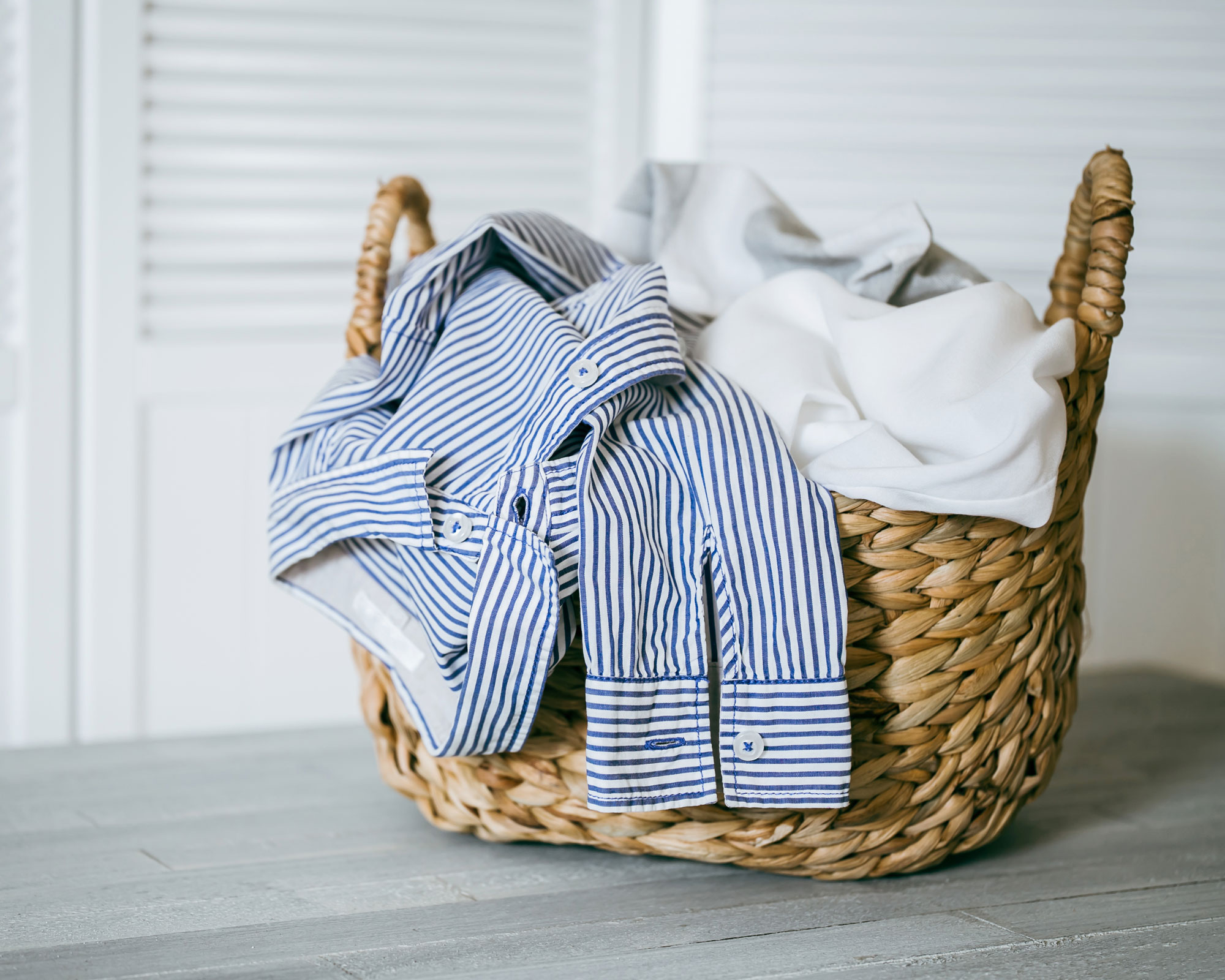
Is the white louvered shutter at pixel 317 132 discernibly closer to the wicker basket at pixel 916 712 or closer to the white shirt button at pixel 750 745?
the wicker basket at pixel 916 712

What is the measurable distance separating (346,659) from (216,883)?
0.83m

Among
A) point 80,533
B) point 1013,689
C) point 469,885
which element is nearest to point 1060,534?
point 1013,689

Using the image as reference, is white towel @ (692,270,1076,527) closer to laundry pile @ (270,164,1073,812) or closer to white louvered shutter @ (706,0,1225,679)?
laundry pile @ (270,164,1073,812)

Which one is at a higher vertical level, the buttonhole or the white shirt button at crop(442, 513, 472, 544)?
the buttonhole

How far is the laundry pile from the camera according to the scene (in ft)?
1.72

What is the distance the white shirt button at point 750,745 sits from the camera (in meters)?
0.54

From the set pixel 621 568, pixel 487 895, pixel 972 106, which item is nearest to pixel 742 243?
pixel 621 568

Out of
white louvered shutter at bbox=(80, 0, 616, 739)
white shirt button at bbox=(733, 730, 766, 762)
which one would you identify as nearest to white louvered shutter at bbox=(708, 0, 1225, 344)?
white louvered shutter at bbox=(80, 0, 616, 739)

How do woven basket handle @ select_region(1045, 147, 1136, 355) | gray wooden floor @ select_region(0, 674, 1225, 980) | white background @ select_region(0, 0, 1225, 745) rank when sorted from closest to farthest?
gray wooden floor @ select_region(0, 674, 1225, 980) < woven basket handle @ select_region(1045, 147, 1136, 355) < white background @ select_region(0, 0, 1225, 745)

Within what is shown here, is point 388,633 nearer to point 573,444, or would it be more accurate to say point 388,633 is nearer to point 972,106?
point 573,444

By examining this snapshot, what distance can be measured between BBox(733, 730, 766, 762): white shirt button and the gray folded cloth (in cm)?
30

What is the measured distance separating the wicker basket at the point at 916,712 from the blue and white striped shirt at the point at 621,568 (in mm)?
35

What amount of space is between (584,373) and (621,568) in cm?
9

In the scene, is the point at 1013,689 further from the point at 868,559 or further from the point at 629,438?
the point at 629,438
